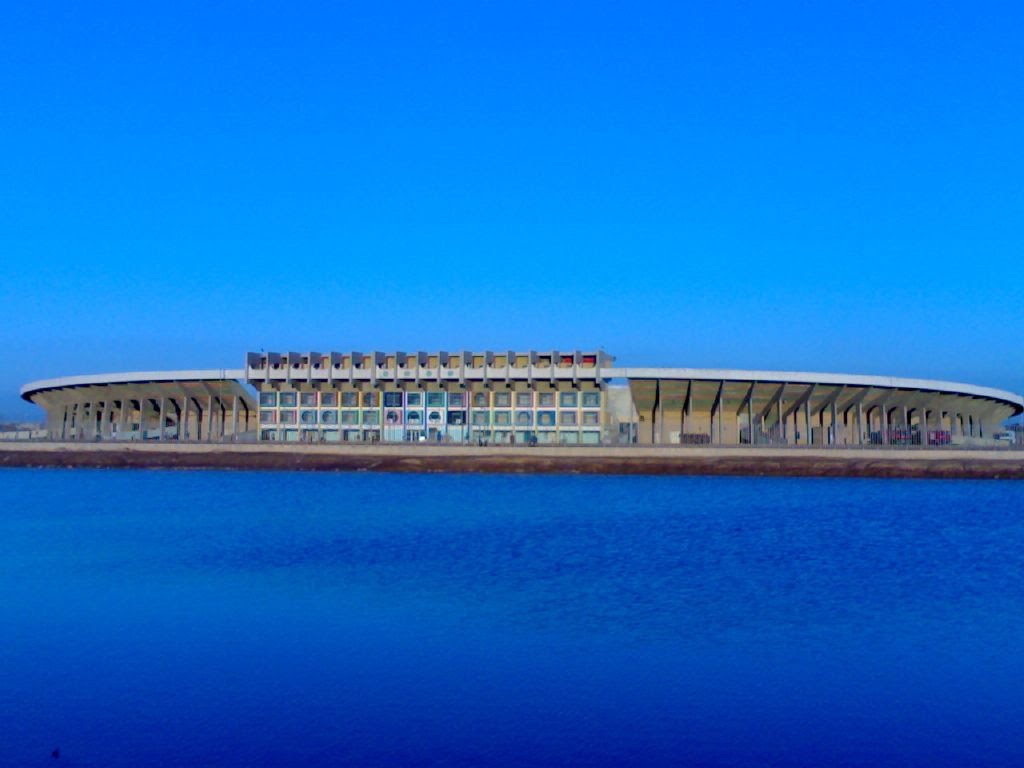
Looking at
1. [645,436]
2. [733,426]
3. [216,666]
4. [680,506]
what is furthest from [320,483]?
[216,666]

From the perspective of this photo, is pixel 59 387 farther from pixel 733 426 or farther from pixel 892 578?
pixel 892 578

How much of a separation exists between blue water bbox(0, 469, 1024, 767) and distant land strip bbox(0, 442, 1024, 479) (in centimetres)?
3034

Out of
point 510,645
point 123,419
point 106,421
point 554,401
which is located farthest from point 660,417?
point 510,645

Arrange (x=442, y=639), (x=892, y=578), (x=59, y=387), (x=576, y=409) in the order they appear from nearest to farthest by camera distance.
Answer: (x=442, y=639) → (x=892, y=578) → (x=576, y=409) → (x=59, y=387)

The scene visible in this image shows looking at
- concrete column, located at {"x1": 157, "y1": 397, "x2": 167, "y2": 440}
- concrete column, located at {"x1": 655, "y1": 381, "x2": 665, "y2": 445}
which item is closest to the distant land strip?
concrete column, located at {"x1": 157, "y1": 397, "x2": 167, "y2": 440}

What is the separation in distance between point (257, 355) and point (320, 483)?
2345 centimetres

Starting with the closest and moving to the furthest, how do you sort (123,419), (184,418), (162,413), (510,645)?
(510,645), (184,418), (162,413), (123,419)

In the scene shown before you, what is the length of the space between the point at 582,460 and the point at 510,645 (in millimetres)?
48599

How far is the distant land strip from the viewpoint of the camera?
6084cm

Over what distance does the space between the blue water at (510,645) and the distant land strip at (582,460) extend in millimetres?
30343

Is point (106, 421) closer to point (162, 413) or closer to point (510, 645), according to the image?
point (162, 413)

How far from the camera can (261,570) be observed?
21609 mm

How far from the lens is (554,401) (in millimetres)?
71188

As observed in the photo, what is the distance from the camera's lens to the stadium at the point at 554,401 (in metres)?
68.8
